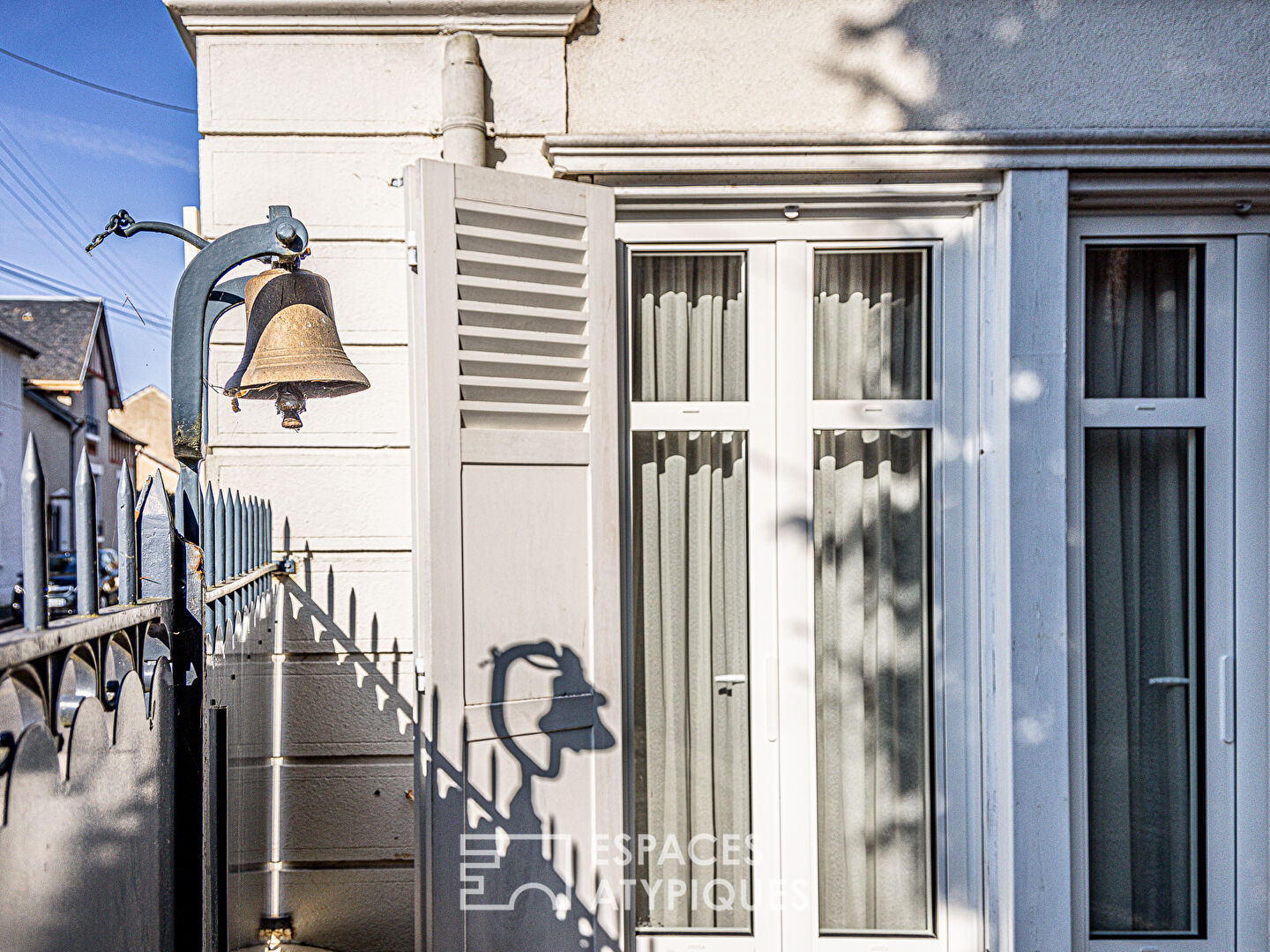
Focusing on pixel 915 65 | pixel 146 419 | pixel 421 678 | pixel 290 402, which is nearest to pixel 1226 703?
pixel 915 65

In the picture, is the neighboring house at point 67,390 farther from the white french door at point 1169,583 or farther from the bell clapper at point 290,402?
the white french door at point 1169,583

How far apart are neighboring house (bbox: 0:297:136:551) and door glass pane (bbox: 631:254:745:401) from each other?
54.6 ft

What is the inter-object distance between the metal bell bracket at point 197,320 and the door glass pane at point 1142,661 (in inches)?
85.3

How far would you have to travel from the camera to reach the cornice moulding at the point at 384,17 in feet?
7.48

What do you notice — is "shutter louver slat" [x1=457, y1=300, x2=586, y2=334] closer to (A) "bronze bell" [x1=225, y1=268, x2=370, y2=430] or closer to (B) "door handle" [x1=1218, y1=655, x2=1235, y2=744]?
(A) "bronze bell" [x1=225, y1=268, x2=370, y2=430]

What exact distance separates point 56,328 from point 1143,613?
2622 centimetres

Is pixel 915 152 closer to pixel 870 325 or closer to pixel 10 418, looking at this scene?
pixel 870 325

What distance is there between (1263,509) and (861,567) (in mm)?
1125

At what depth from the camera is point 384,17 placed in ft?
7.57

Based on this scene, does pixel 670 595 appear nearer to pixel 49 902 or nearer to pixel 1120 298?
pixel 1120 298

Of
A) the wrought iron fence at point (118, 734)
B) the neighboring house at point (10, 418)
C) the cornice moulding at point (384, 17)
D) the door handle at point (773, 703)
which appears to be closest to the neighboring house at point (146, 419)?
the neighboring house at point (10, 418)

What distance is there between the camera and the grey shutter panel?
1.96 m

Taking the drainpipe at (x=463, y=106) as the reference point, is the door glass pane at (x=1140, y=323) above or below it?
below

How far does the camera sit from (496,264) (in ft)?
6.79
